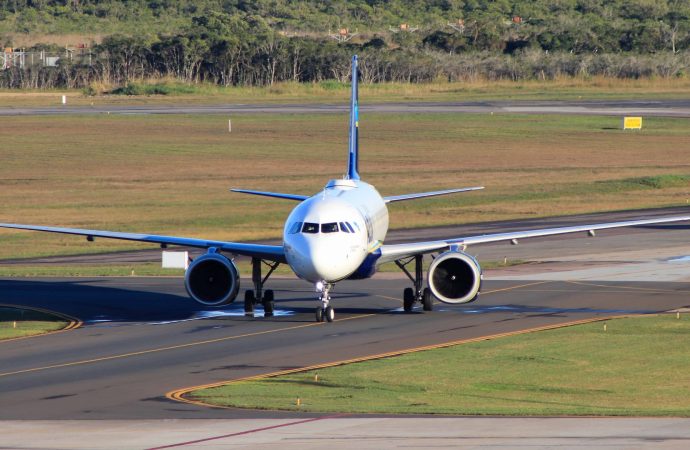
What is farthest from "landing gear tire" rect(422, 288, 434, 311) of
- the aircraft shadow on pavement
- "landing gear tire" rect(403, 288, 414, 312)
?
the aircraft shadow on pavement

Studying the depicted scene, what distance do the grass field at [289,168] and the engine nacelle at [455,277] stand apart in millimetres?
25618

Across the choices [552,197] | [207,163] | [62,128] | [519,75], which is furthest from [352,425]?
[519,75]

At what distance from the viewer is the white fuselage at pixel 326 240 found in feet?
120

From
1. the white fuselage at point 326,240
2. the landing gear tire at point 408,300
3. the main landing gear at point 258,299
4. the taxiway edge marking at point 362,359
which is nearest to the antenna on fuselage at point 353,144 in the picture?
the landing gear tire at point 408,300

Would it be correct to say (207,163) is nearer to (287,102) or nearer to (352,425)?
(287,102)

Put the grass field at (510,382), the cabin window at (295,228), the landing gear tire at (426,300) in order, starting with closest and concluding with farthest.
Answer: the grass field at (510,382) → the cabin window at (295,228) → the landing gear tire at (426,300)

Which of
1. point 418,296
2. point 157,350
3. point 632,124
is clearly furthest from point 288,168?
point 157,350

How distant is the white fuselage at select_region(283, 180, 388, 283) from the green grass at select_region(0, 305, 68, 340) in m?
7.90

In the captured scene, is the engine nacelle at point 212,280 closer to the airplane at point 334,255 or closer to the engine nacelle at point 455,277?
the airplane at point 334,255

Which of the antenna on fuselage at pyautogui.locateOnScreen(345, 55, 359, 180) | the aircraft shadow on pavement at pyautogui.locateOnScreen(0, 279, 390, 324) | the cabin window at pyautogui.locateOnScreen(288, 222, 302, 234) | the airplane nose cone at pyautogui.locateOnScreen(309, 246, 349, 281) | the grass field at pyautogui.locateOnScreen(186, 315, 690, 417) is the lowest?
the aircraft shadow on pavement at pyautogui.locateOnScreen(0, 279, 390, 324)

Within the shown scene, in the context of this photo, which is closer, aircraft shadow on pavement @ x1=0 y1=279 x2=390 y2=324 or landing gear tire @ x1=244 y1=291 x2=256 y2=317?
landing gear tire @ x1=244 y1=291 x2=256 y2=317

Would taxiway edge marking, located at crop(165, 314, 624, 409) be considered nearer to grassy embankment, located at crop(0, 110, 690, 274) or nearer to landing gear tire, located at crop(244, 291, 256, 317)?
landing gear tire, located at crop(244, 291, 256, 317)

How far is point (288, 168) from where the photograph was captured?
9031 cm

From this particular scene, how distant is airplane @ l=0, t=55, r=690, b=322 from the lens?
36.9 metres
